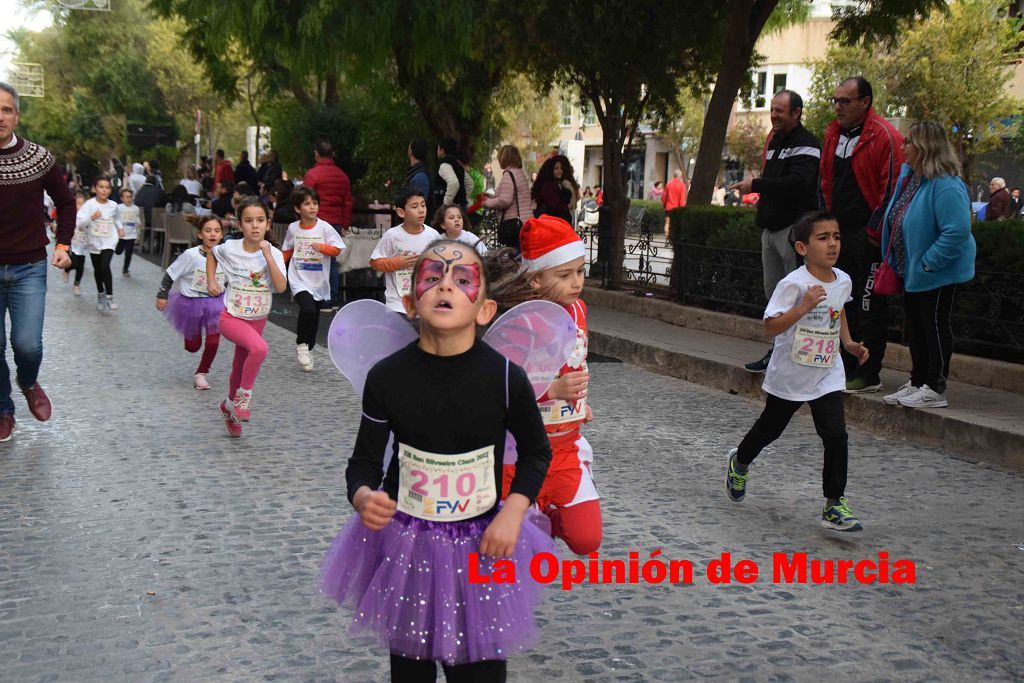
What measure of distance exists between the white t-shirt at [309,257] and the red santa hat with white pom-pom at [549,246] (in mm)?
6687

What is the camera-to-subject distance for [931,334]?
7.93 metres

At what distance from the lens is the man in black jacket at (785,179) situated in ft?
30.1

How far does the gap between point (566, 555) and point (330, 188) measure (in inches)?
413

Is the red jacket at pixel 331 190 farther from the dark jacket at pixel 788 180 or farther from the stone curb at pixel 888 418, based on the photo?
the dark jacket at pixel 788 180

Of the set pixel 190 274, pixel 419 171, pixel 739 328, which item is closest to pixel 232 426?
pixel 190 274

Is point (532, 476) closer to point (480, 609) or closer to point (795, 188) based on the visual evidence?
point (480, 609)

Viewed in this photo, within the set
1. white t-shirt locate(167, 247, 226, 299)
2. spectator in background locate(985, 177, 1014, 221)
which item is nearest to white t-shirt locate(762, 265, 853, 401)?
white t-shirt locate(167, 247, 226, 299)

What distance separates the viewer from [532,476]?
304cm

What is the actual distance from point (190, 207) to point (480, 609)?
20.0 meters

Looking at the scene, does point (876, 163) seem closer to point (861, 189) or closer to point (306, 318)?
point (861, 189)

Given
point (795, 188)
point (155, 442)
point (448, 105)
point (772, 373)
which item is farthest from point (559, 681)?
point (448, 105)

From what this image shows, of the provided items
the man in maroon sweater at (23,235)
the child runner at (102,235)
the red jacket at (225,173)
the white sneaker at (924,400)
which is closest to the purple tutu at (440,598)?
the man in maroon sweater at (23,235)

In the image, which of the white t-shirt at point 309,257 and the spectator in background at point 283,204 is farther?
the spectator in background at point 283,204

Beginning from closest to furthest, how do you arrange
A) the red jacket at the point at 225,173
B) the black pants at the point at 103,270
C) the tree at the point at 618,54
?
the tree at the point at 618,54 → the black pants at the point at 103,270 → the red jacket at the point at 225,173
